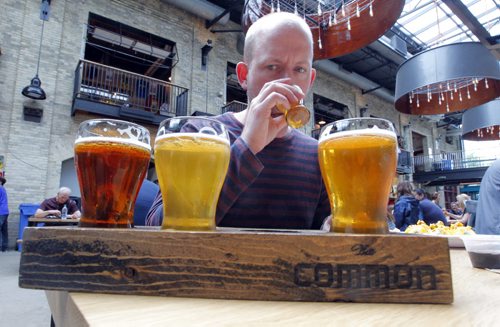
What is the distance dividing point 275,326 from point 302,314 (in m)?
0.07

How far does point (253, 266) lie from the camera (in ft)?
1.58

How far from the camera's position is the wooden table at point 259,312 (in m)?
0.35

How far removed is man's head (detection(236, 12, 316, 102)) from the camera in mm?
1063

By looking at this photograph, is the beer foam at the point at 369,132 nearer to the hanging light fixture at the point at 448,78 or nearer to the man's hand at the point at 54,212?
the hanging light fixture at the point at 448,78

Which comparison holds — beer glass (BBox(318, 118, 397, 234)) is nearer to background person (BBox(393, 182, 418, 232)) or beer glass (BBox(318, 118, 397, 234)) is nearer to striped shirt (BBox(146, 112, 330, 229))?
striped shirt (BBox(146, 112, 330, 229))

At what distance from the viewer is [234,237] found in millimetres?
482

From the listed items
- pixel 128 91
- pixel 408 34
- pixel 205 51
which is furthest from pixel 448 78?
pixel 408 34

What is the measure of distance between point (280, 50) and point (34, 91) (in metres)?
6.64

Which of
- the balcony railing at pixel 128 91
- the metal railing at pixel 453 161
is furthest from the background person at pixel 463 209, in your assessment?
the metal railing at pixel 453 161

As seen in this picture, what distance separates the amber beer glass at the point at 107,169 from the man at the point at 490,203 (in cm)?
273

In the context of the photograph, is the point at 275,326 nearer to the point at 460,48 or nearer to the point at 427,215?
the point at 460,48

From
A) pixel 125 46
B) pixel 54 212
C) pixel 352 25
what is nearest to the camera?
pixel 352 25

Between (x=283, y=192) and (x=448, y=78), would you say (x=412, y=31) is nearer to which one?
(x=448, y=78)

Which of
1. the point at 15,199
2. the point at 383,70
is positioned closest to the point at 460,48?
the point at 15,199
